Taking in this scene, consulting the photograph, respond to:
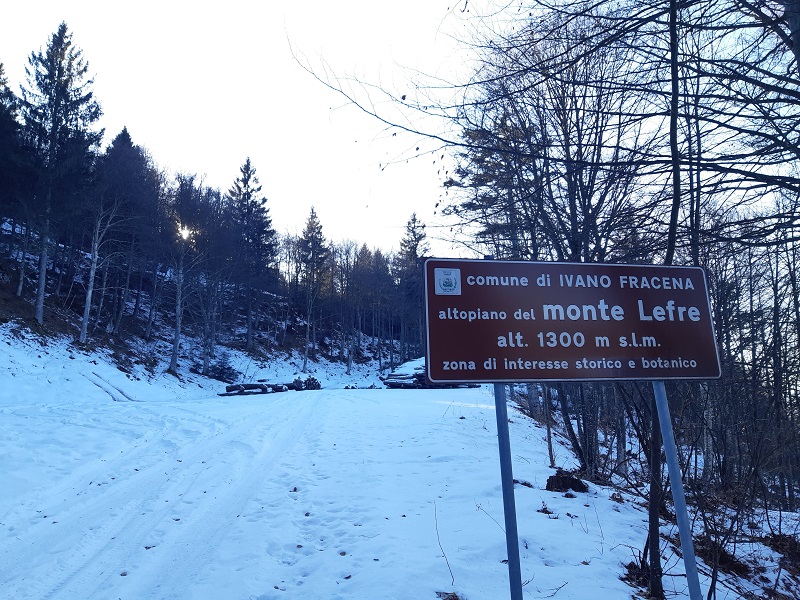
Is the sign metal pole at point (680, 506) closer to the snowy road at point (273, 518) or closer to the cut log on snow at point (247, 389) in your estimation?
the snowy road at point (273, 518)

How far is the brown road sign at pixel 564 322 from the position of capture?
2.33m

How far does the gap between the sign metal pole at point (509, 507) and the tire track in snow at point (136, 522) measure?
2.68 meters

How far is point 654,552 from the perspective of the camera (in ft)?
11.5

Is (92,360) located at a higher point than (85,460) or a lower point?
higher

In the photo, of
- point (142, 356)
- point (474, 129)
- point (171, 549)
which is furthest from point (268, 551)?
point (142, 356)

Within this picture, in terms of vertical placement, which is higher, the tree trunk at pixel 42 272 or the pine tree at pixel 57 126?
the pine tree at pixel 57 126

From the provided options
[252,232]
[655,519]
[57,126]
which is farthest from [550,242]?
[252,232]

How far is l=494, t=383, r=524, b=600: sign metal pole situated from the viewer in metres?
2.13

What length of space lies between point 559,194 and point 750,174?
3733 millimetres

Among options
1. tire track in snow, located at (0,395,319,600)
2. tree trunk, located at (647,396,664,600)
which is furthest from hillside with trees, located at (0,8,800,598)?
tire track in snow, located at (0,395,319,600)

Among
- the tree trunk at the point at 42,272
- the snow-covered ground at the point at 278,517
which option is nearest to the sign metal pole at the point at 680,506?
the snow-covered ground at the point at 278,517

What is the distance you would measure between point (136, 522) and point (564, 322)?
483 centimetres

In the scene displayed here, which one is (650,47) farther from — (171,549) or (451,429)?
(451,429)

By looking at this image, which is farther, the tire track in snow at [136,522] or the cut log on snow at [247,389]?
the cut log on snow at [247,389]
